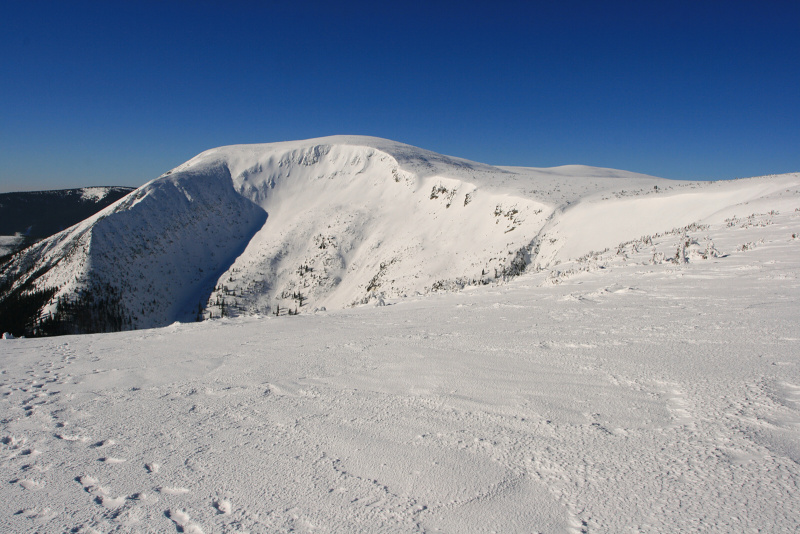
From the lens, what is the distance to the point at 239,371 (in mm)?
5195

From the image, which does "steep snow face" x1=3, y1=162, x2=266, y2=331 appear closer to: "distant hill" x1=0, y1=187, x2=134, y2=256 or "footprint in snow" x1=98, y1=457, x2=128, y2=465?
"footprint in snow" x1=98, y1=457, x2=128, y2=465

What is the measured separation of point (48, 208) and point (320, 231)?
19601 centimetres

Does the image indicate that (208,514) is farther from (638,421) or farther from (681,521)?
(638,421)

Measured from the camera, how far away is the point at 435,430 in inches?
127

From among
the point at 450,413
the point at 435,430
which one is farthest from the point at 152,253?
the point at 435,430

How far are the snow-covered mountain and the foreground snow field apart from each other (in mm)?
23633

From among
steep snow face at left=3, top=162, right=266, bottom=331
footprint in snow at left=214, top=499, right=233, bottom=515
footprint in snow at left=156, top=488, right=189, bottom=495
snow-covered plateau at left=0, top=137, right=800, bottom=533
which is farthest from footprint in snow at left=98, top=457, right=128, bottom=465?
steep snow face at left=3, top=162, right=266, bottom=331

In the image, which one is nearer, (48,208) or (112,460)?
(112,460)

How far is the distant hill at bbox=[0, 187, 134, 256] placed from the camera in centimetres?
17275

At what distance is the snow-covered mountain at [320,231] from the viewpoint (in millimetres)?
34875

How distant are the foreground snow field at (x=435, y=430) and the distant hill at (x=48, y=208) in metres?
218

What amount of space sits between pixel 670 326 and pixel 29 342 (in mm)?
11635

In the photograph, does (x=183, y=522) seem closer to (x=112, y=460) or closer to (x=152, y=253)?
(x=112, y=460)

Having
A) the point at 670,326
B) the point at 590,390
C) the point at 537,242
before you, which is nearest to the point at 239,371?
the point at 590,390
